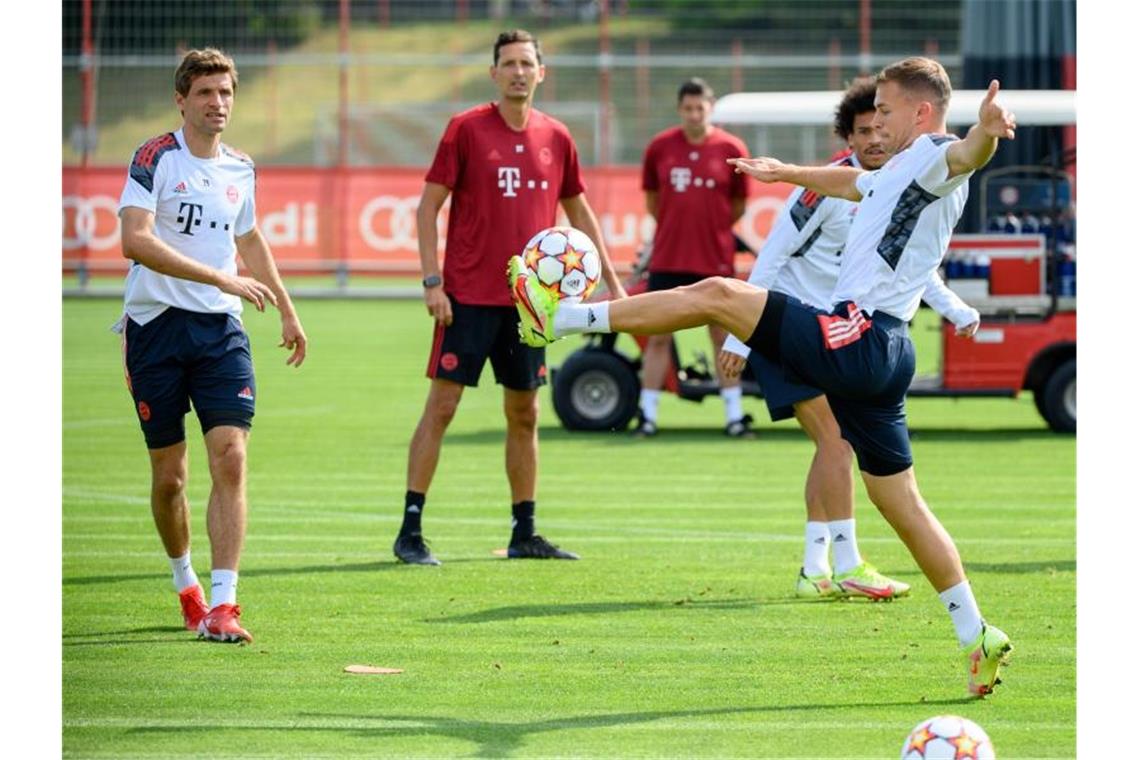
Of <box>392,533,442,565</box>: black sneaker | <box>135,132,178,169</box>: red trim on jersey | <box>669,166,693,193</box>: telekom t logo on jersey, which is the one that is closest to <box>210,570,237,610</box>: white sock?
Answer: <box>135,132,178,169</box>: red trim on jersey

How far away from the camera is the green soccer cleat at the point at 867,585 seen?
352 inches

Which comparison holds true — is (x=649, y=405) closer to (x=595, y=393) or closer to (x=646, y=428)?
(x=646, y=428)

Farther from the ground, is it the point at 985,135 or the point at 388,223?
the point at 388,223

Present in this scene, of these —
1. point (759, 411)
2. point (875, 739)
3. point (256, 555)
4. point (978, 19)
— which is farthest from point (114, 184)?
point (875, 739)

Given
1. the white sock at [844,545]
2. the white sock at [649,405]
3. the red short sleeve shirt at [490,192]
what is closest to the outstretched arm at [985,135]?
the white sock at [844,545]

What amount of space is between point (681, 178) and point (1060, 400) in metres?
3.38

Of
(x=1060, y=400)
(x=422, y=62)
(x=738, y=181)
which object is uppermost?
(x=422, y=62)

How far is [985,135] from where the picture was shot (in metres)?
6.57

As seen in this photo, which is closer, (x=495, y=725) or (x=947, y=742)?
(x=947, y=742)

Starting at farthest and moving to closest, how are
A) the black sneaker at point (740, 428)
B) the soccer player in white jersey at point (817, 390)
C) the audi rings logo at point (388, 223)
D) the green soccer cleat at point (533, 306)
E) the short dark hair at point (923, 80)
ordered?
1. the audi rings logo at point (388, 223)
2. the black sneaker at point (740, 428)
3. the soccer player in white jersey at point (817, 390)
4. the green soccer cleat at point (533, 306)
5. the short dark hair at point (923, 80)

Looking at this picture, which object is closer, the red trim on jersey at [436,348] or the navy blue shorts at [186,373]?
the navy blue shorts at [186,373]

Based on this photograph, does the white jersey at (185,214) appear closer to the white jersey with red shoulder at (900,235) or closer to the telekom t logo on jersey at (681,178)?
the white jersey with red shoulder at (900,235)

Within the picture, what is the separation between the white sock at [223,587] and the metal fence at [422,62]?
84.7ft

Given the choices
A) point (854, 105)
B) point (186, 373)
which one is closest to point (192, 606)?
point (186, 373)
